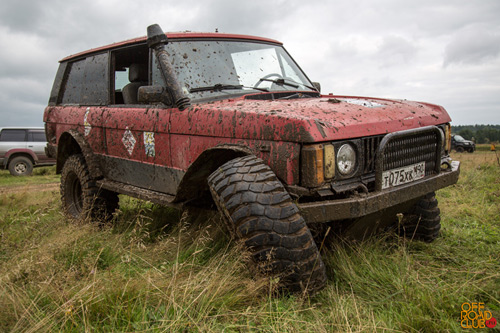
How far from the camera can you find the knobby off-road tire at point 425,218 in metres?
3.82

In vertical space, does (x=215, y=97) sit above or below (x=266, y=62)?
below

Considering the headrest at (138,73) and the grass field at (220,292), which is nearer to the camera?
the grass field at (220,292)

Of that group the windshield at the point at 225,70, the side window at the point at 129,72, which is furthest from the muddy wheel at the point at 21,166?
the windshield at the point at 225,70

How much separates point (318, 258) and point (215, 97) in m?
1.62

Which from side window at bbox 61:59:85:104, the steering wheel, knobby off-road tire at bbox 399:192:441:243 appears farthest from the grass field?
side window at bbox 61:59:85:104

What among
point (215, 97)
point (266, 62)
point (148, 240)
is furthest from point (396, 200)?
point (148, 240)

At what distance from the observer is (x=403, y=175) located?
2.91 m

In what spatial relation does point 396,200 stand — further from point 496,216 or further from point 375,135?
point 496,216

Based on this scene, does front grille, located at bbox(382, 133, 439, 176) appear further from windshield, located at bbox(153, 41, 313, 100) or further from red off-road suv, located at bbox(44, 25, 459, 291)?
windshield, located at bbox(153, 41, 313, 100)

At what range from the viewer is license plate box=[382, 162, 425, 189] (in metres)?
2.78

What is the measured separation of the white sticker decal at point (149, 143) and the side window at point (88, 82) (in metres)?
1.08

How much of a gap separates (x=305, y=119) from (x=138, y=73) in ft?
8.11

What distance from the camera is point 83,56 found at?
508cm

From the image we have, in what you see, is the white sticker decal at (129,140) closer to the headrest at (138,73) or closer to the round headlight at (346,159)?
the headrest at (138,73)
